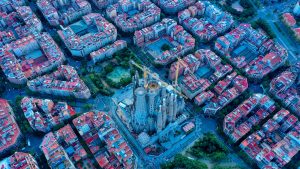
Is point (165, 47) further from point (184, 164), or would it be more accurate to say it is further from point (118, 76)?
point (184, 164)

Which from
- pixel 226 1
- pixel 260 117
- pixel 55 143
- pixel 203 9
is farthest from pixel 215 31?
pixel 55 143

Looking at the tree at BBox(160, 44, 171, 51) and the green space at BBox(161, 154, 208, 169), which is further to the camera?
the tree at BBox(160, 44, 171, 51)

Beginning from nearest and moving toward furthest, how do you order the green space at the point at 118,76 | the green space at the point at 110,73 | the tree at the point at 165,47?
the green space at the point at 110,73 < the green space at the point at 118,76 < the tree at the point at 165,47

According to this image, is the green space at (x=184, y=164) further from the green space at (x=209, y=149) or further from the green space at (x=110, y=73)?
the green space at (x=110, y=73)

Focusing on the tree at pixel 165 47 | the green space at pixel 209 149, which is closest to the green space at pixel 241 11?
the tree at pixel 165 47

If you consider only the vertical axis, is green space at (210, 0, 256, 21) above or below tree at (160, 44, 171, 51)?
above

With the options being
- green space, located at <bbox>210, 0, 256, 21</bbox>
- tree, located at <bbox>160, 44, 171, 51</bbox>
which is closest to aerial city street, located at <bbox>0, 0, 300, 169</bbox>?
green space, located at <bbox>210, 0, 256, 21</bbox>

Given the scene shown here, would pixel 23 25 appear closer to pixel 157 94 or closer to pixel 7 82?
pixel 7 82

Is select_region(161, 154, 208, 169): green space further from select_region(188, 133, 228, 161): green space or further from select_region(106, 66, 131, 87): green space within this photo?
select_region(106, 66, 131, 87): green space
